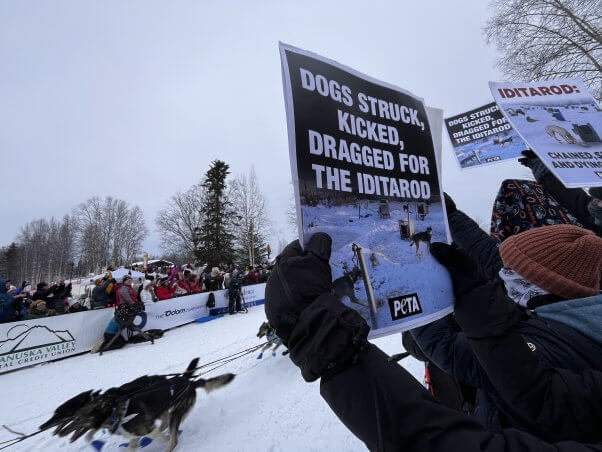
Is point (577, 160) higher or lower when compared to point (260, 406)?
higher

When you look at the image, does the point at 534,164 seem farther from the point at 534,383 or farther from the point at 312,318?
the point at 312,318

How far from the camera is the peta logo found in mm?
1172

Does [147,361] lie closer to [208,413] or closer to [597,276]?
[208,413]

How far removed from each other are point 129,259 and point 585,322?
209ft

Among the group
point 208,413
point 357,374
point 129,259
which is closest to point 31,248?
point 129,259

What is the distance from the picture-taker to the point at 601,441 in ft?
3.47

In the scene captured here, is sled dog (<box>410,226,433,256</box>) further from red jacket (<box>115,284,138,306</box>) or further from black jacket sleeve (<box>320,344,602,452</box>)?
red jacket (<box>115,284,138,306</box>)

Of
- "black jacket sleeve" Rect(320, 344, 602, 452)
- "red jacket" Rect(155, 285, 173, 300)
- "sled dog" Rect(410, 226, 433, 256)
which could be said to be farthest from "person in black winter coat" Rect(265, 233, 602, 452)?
"red jacket" Rect(155, 285, 173, 300)

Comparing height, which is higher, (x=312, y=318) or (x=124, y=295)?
(x=124, y=295)

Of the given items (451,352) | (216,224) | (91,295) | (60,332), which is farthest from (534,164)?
(216,224)

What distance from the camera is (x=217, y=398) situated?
483 centimetres

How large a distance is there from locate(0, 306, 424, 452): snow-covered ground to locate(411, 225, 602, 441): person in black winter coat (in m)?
2.77

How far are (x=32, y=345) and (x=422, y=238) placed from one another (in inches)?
407

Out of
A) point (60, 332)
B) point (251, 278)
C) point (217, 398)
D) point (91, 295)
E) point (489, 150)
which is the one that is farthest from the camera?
point (251, 278)
